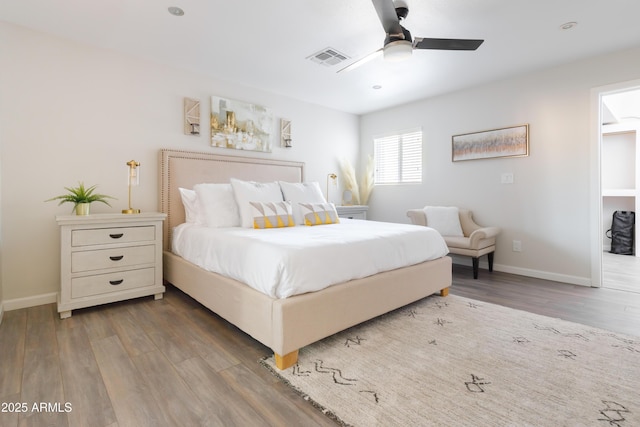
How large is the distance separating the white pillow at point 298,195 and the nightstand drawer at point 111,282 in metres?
1.48

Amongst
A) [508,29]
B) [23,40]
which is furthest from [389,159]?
[23,40]

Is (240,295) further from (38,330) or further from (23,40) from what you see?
(23,40)

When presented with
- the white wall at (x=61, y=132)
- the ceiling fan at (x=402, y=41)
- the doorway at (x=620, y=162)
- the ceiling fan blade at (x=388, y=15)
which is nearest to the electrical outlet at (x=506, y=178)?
the doorway at (x=620, y=162)

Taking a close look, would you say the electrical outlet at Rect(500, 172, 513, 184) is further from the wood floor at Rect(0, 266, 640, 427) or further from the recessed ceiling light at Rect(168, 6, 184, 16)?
the recessed ceiling light at Rect(168, 6, 184, 16)

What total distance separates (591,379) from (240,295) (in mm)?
1977

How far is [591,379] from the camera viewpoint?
1575 mm

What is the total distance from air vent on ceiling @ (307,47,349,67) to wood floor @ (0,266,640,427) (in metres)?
2.65

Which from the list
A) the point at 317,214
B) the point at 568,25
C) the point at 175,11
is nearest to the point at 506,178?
the point at 568,25

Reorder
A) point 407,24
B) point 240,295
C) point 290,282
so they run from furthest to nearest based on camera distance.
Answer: point 407,24 < point 240,295 < point 290,282

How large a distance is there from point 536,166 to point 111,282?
4.59 meters

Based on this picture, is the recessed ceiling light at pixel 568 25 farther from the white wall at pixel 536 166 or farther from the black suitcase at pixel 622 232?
the black suitcase at pixel 622 232

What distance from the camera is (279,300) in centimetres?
170

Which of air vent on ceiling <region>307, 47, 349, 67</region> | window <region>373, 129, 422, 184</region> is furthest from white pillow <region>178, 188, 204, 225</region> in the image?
window <region>373, 129, 422, 184</region>

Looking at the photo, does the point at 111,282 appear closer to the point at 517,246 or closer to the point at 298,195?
the point at 298,195
